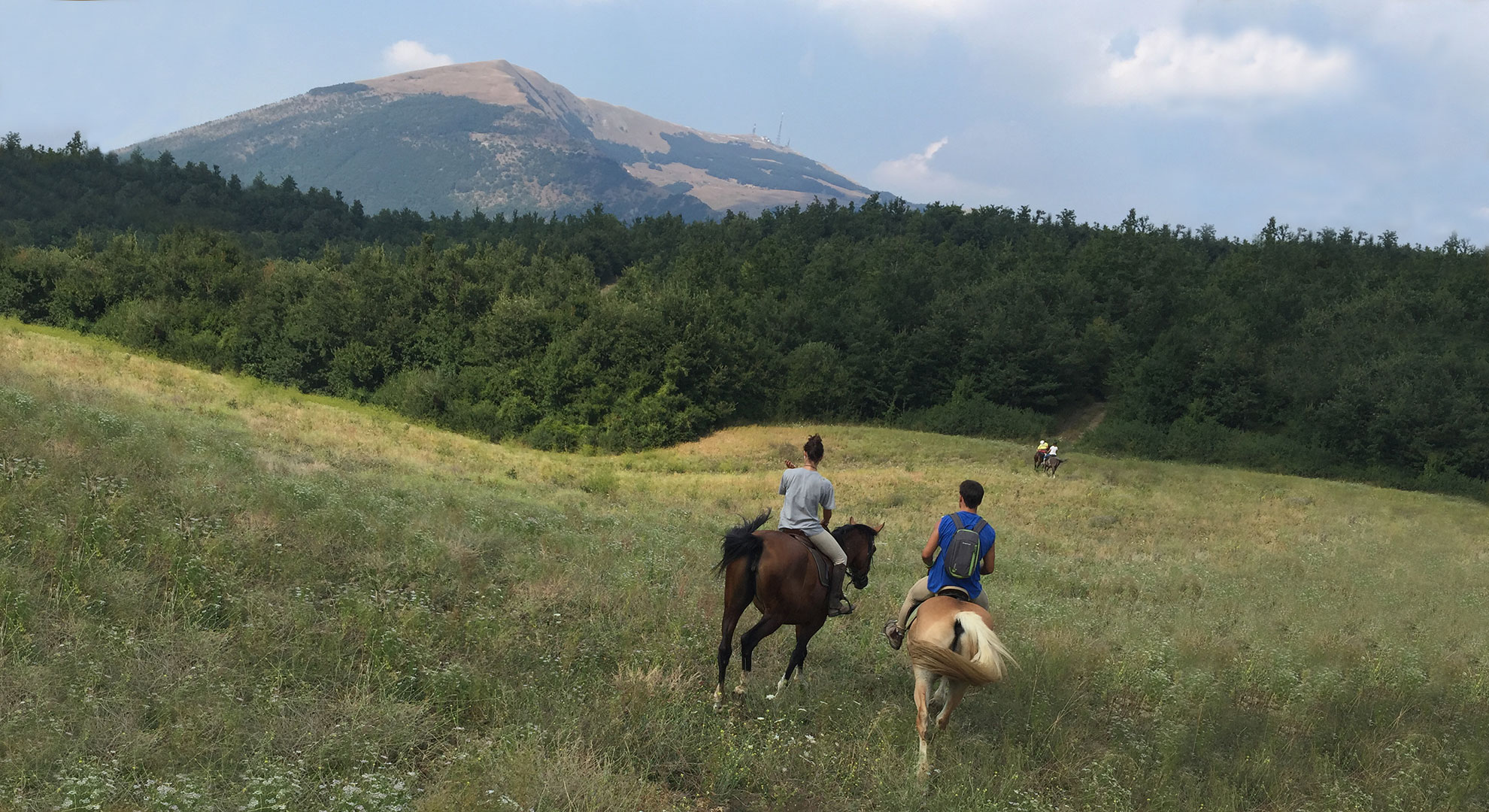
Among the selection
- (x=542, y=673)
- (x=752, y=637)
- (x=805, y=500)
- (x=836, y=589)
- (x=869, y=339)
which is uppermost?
(x=869, y=339)

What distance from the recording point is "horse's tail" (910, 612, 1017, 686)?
6.64 metres

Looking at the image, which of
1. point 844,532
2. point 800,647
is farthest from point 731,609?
point 844,532

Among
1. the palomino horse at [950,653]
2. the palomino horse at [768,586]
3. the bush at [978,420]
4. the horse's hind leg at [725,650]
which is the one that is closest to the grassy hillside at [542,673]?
the horse's hind leg at [725,650]

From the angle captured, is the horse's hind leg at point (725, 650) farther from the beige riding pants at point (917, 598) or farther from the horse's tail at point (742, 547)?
the beige riding pants at point (917, 598)

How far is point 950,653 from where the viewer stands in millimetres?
6730

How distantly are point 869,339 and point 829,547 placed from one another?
5526 centimetres

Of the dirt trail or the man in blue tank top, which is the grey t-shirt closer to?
the man in blue tank top

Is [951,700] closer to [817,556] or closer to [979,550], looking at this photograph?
[979,550]

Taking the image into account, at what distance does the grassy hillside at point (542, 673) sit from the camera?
5.36m

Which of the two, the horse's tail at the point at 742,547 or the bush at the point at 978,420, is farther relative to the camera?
the bush at the point at 978,420

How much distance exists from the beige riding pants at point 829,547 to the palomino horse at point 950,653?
1100mm

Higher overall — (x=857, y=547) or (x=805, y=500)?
(x=805, y=500)

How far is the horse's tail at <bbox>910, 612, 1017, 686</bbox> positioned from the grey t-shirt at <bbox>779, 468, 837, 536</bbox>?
1.58 m

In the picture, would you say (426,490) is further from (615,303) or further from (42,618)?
(615,303)
